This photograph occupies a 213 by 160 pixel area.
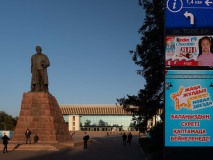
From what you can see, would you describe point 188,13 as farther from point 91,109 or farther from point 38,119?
point 91,109

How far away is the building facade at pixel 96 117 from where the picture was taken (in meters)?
120

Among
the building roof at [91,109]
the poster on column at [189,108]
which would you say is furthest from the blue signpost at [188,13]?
the building roof at [91,109]

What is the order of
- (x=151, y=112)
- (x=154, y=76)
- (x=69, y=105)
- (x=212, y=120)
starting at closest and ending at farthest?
(x=212, y=120), (x=154, y=76), (x=151, y=112), (x=69, y=105)

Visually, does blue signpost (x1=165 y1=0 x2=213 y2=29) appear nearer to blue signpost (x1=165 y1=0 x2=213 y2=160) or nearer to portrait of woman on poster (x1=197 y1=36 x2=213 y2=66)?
blue signpost (x1=165 y1=0 x2=213 y2=160)

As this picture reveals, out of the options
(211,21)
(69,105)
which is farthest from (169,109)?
(69,105)

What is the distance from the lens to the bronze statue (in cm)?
3331

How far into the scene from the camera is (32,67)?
33.8 m

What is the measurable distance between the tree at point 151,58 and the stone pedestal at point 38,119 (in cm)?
658

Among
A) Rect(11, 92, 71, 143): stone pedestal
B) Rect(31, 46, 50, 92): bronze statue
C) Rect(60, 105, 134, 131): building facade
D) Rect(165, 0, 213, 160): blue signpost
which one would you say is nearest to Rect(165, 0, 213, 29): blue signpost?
Rect(165, 0, 213, 160): blue signpost

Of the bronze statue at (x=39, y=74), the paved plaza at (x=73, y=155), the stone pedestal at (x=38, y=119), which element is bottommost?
the paved plaza at (x=73, y=155)

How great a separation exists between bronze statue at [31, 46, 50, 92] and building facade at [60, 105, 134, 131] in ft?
282

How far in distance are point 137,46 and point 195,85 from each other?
1799 centimetres

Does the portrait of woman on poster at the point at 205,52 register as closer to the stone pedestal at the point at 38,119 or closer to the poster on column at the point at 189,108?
the poster on column at the point at 189,108

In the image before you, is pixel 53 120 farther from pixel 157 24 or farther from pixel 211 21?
pixel 211 21
